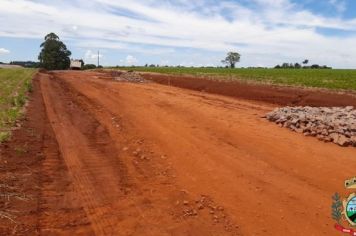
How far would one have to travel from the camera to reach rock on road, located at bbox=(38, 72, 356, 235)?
617 centimetres

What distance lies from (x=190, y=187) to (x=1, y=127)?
21.2 ft

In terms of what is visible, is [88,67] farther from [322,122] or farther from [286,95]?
[322,122]

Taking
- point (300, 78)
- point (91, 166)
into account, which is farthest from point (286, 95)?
point (91, 166)

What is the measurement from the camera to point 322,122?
39.9 ft

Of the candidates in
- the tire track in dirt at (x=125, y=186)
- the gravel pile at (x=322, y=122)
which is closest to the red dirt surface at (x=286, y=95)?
the gravel pile at (x=322, y=122)

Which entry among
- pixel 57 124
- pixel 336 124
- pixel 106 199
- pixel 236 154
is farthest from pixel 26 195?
pixel 336 124

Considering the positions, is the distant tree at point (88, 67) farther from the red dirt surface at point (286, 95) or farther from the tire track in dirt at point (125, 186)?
the tire track in dirt at point (125, 186)

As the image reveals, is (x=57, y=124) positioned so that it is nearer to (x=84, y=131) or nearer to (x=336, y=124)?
(x=84, y=131)

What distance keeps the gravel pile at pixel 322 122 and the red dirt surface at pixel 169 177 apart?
0.36m

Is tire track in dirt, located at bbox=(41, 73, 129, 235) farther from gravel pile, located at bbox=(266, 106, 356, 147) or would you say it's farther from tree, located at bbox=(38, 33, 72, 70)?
tree, located at bbox=(38, 33, 72, 70)

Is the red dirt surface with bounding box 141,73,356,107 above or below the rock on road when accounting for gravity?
above

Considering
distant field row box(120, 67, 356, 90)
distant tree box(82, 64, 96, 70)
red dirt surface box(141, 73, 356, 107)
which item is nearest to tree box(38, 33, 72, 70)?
distant tree box(82, 64, 96, 70)

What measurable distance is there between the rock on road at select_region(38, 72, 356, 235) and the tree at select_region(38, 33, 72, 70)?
87.7m

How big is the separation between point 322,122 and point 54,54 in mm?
92381
